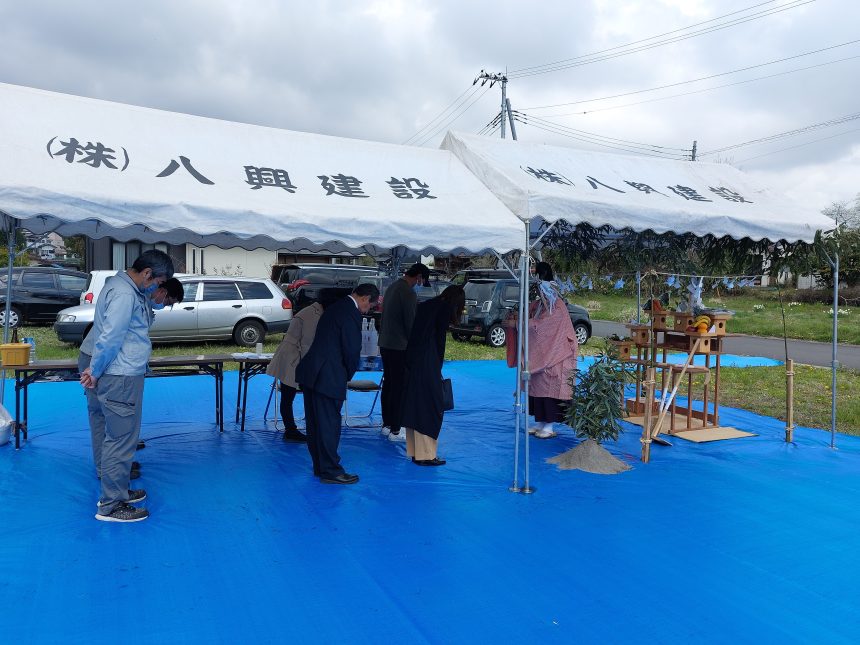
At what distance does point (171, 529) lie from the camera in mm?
3787

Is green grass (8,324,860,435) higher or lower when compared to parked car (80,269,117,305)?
lower

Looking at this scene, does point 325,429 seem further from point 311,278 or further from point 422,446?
point 311,278

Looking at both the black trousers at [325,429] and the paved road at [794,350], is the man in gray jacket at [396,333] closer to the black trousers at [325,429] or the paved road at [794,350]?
the black trousers at [325,429]

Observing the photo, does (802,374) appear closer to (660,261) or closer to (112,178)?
(660,261)

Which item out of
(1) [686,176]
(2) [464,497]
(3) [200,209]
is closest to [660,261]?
(1) [686,176]

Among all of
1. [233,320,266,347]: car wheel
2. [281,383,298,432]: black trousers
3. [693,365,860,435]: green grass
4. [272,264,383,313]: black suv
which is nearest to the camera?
[281,383,298,432]: black trousers

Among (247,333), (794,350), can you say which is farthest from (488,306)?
(794,350)

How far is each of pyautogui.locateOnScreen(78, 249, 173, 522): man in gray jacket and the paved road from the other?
10.6 m

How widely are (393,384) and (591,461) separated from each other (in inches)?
71.7

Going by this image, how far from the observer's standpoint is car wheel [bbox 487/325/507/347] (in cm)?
1287

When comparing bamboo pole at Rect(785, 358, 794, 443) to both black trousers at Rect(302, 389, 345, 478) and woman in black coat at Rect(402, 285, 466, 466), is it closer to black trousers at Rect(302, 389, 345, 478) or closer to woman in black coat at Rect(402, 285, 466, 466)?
woman in black coat at Rect(402, 285, 466, 466)

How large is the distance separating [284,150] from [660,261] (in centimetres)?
400

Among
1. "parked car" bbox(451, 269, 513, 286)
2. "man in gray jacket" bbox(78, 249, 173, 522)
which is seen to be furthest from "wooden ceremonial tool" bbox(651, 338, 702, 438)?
"parked car" bbox(451, 269, 513, 286)

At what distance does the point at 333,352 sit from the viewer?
458cm
